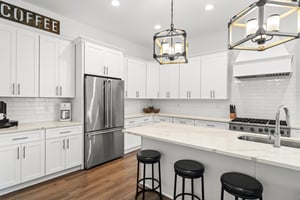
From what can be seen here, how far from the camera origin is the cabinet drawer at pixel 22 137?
97.0 inches

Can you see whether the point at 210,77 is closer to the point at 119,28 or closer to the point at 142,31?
the point at 142,31

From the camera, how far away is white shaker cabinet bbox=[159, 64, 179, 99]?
4.95 meters

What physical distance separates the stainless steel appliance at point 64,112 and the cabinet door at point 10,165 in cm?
102

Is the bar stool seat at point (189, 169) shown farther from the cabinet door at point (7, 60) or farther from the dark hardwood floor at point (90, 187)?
the cabinet door at point (7, 60)

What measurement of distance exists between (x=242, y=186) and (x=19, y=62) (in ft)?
12.0

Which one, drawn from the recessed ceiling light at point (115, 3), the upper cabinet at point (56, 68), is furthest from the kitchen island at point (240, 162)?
the recessed ceiling light at point (115, 3)

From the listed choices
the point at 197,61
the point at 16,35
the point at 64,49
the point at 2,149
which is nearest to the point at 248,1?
the point at 197,61

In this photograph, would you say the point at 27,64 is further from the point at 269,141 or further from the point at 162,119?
the point at 269,141

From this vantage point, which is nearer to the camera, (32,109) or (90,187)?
(90,187)

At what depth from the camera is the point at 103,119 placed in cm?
371

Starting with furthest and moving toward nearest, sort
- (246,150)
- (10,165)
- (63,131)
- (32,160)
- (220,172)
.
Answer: (63,131)
(32,160)
(10,165)
(220,172)
(246,150)

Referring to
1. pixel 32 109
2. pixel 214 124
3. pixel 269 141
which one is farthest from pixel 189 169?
pixel 32 109

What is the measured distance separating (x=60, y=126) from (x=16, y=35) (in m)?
1.71

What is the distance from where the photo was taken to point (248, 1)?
2.99 meters
